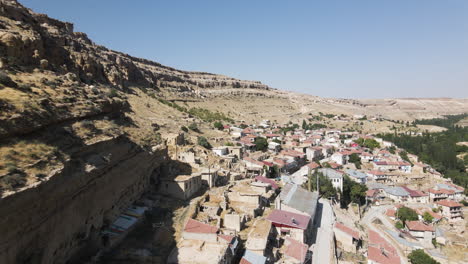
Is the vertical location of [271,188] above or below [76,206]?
below

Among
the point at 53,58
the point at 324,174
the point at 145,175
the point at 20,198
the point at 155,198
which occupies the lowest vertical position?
the point at 324,174

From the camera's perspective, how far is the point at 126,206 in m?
19.6

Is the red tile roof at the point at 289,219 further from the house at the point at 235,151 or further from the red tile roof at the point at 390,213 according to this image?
the red tile roof at the point at 390,213

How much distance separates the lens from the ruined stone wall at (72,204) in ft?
33.0

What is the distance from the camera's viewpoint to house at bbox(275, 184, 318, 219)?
2553 cm

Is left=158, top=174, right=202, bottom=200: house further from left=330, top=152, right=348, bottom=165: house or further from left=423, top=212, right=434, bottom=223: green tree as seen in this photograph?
left=330, top=152, right=348, bottom=165: house

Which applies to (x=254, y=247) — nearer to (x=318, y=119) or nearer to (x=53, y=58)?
(x=53, y=58)

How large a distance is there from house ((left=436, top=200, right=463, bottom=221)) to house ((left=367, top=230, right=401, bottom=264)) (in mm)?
17203

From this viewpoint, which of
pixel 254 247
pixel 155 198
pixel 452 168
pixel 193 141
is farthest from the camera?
pixel 452 168

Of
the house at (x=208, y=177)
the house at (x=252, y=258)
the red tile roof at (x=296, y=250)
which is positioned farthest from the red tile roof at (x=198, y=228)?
the house at (x=208, y=177)

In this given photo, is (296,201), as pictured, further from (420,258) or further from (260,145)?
(260,145)

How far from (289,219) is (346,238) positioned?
7.09 metres

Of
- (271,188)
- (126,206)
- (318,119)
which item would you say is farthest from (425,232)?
(318,119)

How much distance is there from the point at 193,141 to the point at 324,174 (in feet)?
59.2
